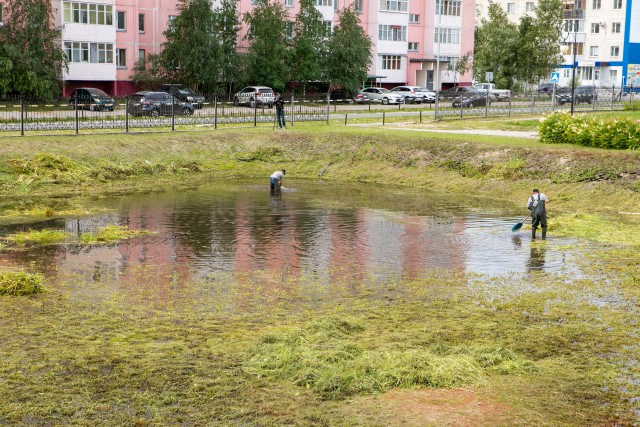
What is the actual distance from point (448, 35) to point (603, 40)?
2449cm

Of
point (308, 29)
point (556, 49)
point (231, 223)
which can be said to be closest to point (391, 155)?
point (231, 223)

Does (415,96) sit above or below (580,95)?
below

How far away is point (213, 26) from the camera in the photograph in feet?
228

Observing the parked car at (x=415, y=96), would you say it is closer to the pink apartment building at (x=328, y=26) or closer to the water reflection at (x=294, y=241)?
the pink apartment building at (x=328, y=26)

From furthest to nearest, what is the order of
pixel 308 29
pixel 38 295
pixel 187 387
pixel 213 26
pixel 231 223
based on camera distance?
1. pixel 308 29
2. pixel 213 26
3. pixel 231 223
4. pixel 38 295
5. pixel 187 387

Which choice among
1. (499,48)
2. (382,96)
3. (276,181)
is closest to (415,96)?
(382,96)

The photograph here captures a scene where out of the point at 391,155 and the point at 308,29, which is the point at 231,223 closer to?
the point at 391,155

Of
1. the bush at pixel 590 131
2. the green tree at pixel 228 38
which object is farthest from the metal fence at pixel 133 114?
the green tree at pixel 228 38

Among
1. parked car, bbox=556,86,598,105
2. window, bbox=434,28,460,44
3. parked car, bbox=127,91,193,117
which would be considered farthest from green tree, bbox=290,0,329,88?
parked car, bbox=127,91,193,117

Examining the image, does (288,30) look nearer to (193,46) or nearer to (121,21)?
(193,46)

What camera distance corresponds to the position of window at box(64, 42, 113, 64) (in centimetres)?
6594

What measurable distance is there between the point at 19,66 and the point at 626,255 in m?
47.5

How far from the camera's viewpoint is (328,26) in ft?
265

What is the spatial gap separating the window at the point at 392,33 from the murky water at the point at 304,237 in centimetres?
5726
